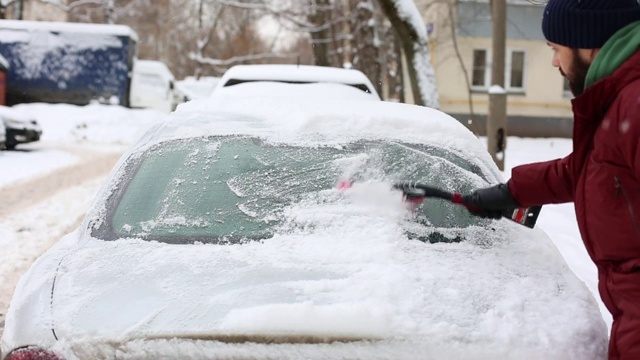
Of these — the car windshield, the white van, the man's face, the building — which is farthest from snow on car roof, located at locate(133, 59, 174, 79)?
the man's face

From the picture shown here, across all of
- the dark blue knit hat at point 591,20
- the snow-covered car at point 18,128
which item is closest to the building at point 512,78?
the snow-covered car at point 18,128

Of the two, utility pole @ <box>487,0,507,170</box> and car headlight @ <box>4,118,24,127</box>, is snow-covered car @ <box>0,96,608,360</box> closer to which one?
utility pole @ <box>487,0,507,170</box>

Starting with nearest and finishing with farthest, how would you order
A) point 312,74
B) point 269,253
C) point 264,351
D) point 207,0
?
point 264,351, point 269,253, point 312,74, point 207,0

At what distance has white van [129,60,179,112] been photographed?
78.8 feet

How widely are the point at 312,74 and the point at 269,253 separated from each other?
5.04 m

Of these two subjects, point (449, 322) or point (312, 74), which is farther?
point (312, 74)

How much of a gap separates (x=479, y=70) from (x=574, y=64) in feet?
74.8

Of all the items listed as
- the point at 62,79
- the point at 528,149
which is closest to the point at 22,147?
the point at 62,79

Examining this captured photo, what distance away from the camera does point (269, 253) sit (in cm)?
221

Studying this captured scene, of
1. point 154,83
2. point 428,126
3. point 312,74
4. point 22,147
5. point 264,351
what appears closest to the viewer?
point 264,351

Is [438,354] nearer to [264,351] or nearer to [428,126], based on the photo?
[264,351]

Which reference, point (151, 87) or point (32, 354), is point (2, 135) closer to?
point (151, 87)

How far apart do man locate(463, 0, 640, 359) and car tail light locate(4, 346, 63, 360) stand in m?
1.42

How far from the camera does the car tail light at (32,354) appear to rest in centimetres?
179
